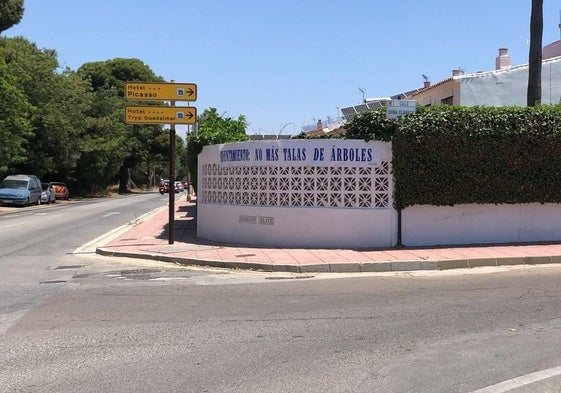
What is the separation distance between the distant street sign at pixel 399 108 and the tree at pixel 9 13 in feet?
119

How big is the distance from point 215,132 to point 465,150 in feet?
24.6

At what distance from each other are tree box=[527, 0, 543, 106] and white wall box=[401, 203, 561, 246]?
4.04 meters

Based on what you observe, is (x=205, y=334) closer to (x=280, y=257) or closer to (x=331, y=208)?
(x=280, y=257)

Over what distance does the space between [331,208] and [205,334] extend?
299 inches

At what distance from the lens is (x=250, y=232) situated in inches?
568

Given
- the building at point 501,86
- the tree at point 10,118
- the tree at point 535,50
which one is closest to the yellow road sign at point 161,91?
the tree at point 535,50

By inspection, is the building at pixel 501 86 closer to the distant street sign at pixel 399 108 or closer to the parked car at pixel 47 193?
the distant street sign at pixel 399 108

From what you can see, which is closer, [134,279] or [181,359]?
[181,359]

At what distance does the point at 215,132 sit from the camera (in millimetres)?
17016

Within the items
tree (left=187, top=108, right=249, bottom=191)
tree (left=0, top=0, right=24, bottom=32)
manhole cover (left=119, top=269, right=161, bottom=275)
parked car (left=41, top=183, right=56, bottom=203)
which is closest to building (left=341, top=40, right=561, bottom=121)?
tree (left=187, top=108, right=249, bottom=191)

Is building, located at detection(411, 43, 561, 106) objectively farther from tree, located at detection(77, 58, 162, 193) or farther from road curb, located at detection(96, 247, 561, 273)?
tree, located at detection(77, 58, 162, 193)


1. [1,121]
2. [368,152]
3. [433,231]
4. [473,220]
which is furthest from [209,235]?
[1,121]

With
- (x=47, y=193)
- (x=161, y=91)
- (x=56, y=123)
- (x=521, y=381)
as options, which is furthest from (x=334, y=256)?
(x=56, y=123)

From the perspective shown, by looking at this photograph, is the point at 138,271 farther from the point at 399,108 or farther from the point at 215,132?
the point at 399,108
